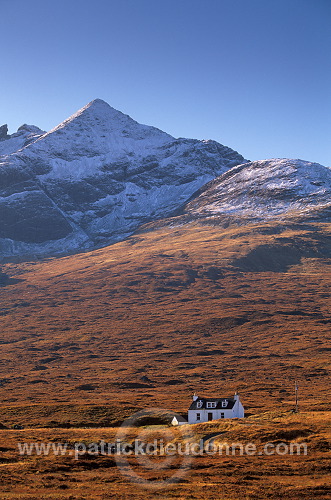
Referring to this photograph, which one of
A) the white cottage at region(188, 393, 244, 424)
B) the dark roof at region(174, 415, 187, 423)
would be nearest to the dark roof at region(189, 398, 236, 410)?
the white cottage at region(188, 393, 244, 424)

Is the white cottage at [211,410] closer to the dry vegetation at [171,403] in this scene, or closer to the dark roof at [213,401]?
the dark roof at [213,401]

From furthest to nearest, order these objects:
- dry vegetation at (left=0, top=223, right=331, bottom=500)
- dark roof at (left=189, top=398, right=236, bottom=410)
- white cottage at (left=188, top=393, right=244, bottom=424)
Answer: dark roof at (left=189, top=398, right=236, bottom=410), white cottage at (left=188, top=393, right=244, bottom=424), dry vegetation at (left=0, top=223, right=331, bottom=500)

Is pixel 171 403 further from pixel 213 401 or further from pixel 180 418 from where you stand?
pixel 213 401

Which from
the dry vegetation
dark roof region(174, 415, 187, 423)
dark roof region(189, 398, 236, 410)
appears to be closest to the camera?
the dry vegetation

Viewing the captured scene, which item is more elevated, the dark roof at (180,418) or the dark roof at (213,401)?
the dark roof at (213,401)

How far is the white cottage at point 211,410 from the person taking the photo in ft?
287

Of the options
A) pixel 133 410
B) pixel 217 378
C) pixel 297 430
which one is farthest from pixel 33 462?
pixel 217 378

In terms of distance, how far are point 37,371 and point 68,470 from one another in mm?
124218

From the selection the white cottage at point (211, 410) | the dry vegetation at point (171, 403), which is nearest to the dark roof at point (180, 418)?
the white cottage at point (211, 410)

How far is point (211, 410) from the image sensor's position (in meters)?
87.9

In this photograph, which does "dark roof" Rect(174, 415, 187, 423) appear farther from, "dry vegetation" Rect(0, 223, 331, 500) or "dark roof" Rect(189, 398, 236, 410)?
"dry vegetation" Rect(0, 223, 331, 500)

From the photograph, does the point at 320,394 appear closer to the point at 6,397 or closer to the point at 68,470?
the point at 6,397

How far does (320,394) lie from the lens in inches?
5103

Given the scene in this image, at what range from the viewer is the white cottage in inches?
3442
